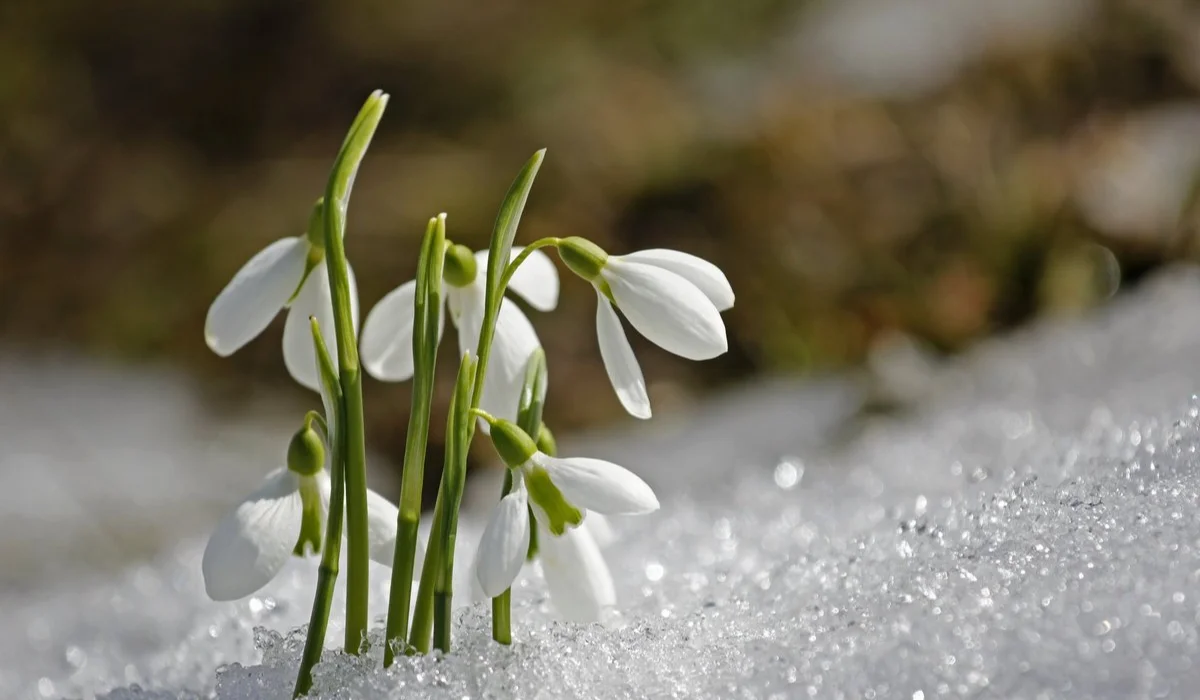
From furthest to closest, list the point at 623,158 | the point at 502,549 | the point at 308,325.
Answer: the point at 623,158 → the point at 308,325 → the point at 502,549

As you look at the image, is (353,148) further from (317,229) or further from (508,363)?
(508,363)

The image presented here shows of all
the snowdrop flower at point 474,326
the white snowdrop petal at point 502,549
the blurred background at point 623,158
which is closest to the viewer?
the white snowdrop petal at point 502,549

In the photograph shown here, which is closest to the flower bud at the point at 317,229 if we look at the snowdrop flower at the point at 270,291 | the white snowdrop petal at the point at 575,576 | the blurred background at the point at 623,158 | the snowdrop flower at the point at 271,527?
the snowdrop flower at the point at 270,291

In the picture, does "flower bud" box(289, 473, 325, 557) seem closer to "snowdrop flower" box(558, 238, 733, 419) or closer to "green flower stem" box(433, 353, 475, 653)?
"green flower stem" box(433, 353, 475, 653)

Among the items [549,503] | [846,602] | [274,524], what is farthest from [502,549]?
[846,602]

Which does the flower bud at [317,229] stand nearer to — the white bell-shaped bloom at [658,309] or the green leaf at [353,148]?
the green leaf at [353,148]

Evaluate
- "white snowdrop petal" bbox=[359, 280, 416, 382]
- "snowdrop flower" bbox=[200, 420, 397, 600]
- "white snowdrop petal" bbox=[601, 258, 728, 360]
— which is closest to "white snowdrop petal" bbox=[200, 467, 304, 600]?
"snowdrop flower" bbox=[200, 420, 397, 600]
